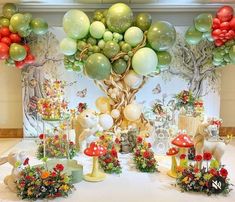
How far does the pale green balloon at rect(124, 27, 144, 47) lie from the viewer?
256 cm

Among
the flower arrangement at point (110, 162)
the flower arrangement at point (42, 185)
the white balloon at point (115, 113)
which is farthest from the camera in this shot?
the white balloon at point (115, 113)

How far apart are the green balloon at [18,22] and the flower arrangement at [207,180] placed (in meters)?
1.79

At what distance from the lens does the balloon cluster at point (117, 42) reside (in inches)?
→ 100

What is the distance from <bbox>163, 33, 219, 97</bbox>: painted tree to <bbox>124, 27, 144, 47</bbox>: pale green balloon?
560 millimetres

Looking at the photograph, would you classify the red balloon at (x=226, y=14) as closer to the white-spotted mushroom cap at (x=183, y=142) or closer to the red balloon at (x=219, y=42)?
the red balloon at (x=219, y=42)

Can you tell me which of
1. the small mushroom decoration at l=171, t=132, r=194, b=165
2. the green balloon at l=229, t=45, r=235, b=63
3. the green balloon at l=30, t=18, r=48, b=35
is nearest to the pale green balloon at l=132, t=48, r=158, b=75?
the green balloon at l=229, t=45, r=235, b=63

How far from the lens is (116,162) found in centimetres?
212

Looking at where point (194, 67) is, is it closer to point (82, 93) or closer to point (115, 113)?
point (115, 113)

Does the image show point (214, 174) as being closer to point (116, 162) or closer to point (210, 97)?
point (116, 162)

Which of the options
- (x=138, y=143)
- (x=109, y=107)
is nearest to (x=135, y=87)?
(x=109, y=107)

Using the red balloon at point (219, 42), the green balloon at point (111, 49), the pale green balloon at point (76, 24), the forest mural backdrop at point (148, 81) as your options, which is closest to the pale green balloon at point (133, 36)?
the green balloon at point (111, 49)

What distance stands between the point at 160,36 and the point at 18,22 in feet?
3.92

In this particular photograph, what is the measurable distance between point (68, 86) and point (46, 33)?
1.82 ft

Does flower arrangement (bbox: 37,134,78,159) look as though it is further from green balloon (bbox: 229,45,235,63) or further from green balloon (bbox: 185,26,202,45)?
green balloon (bbox: 229,45,235,63)
